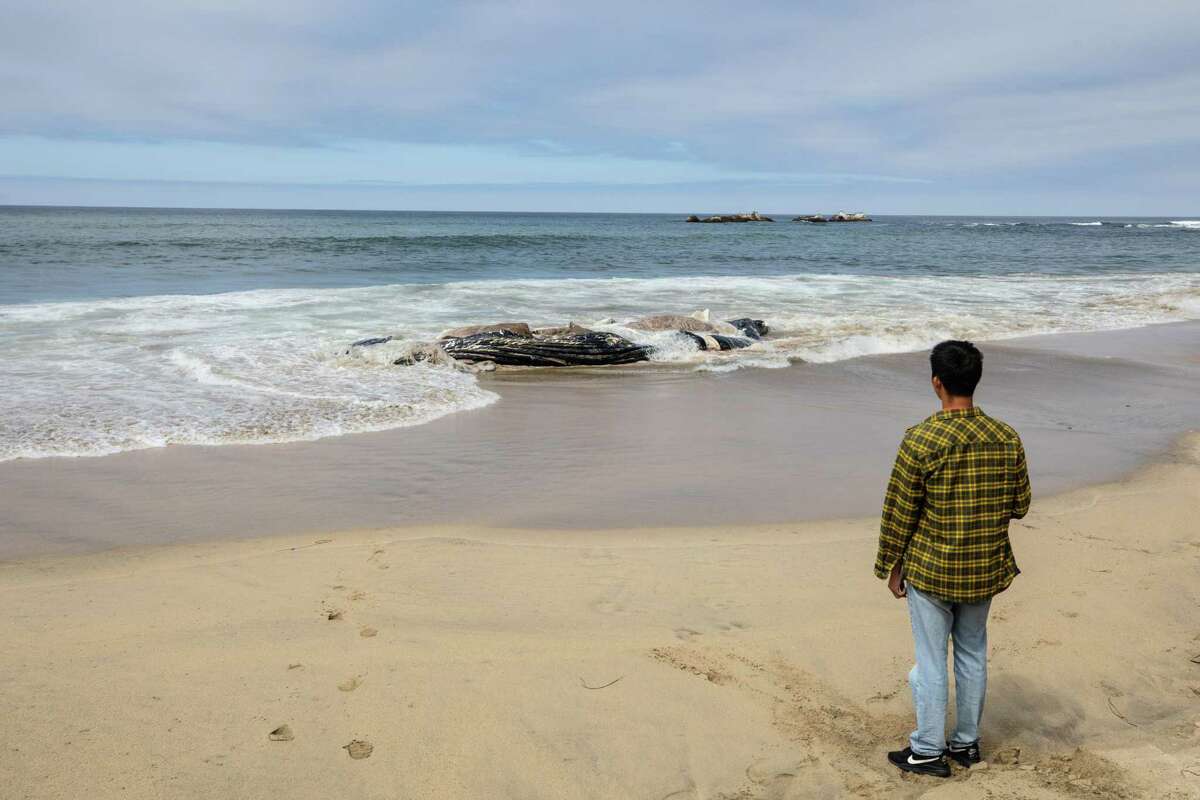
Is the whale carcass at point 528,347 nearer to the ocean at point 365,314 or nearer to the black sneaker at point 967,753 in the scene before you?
the ocean at point 365,314

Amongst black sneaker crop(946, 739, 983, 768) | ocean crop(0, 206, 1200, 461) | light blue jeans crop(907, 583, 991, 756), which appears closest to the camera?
light blue jeans crop(907, 583, 991, 756)

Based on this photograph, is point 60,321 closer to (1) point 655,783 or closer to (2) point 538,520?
(2) point 538,520

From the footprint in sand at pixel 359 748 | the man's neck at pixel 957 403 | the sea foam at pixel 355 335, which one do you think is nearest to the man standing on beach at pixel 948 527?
the man's neck at pixel 957 403

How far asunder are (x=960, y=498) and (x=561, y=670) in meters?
1.79

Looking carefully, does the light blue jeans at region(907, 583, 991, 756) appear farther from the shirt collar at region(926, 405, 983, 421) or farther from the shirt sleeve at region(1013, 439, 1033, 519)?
the shirt collar at region(926, 405, 983, 421)

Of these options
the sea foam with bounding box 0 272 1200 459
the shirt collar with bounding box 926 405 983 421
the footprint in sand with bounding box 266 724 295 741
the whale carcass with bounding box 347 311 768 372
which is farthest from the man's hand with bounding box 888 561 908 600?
the whale carcass with bounding box 347 311 768 372

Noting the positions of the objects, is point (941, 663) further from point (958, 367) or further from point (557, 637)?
point (557, 637)

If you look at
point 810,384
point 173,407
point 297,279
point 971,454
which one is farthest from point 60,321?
point 971,454

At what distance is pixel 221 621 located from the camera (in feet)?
13.1

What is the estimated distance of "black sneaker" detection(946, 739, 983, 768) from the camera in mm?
3102

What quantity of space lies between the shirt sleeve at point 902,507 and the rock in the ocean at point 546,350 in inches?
345

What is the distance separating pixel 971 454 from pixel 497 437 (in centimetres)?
528

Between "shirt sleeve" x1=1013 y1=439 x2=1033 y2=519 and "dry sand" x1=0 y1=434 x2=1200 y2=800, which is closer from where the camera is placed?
"shirt sleeve" x1=1013 y1=439 x2=1033 y2=519

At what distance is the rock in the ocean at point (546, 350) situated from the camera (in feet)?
37.9
